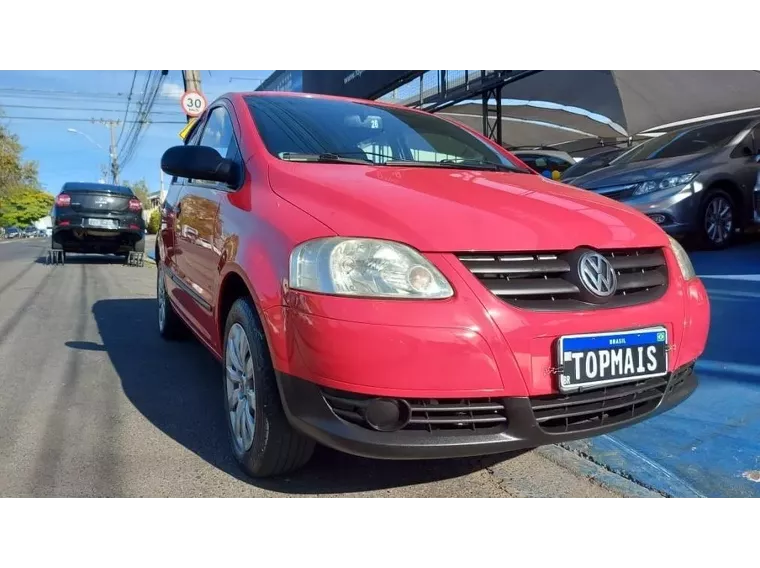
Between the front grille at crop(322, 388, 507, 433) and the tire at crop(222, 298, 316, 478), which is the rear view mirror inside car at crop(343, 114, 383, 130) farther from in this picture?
the front grille at crop(322, 388, 507, 433)

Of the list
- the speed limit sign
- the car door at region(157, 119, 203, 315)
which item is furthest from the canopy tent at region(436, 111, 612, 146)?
the car door at region(157, 119, 203, 315)

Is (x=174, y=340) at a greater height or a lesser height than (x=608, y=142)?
lesser

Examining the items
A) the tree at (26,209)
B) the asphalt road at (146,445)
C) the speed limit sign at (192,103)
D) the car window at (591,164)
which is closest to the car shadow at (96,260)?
the speed limit sign at (192,103)

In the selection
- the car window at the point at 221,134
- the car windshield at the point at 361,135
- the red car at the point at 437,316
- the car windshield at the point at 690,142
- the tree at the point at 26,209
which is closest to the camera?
the red car at the point at 437,316

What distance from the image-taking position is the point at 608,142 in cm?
1761

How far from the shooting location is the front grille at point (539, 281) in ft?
6.45

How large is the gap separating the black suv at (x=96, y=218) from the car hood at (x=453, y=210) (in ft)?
31.1

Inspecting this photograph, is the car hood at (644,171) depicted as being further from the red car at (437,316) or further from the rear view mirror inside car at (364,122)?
the red car at (437,316)

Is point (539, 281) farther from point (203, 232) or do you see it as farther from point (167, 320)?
point (167, 320)

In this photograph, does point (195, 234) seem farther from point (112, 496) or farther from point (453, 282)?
point (453, 282)

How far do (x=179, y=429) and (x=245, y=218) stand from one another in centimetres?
119

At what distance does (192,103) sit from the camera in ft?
33.0
